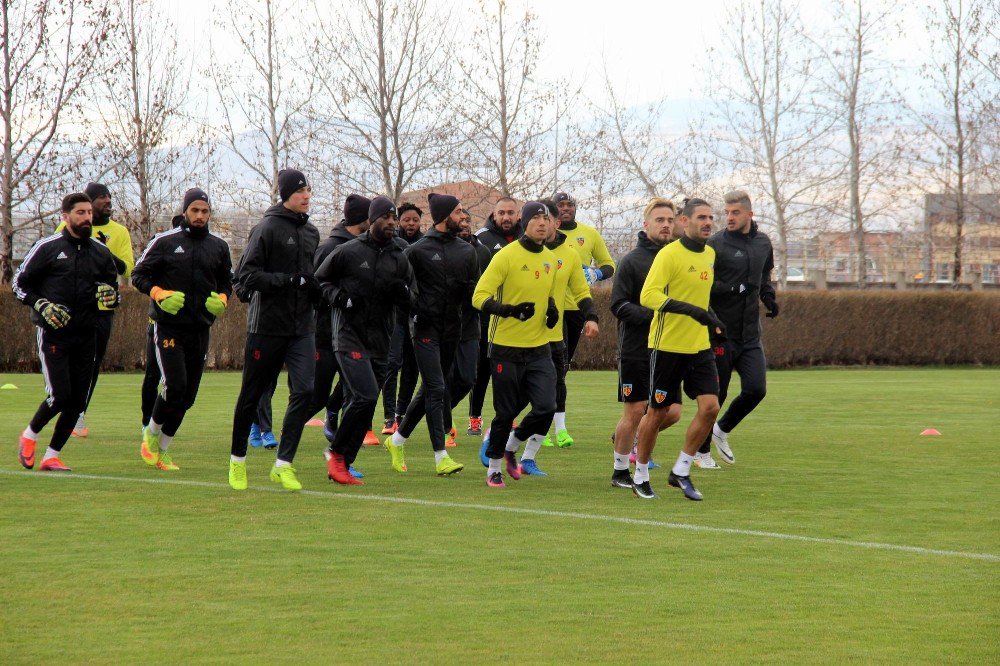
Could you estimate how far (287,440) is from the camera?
905cm

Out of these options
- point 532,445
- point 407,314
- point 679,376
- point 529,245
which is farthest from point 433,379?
point 679,376

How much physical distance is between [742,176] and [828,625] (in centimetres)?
4078

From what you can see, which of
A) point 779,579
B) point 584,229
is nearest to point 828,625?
point 779,579

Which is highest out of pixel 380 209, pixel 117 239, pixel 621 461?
pixel 380 209

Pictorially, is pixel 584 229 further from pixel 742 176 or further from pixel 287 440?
pixel 742 176

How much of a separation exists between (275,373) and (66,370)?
175 centimetres

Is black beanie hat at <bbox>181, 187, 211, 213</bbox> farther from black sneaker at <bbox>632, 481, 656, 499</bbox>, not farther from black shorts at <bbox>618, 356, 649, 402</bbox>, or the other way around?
black sneaker at <bbox>632, 481, 656, 499</bbox>

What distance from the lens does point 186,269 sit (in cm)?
981

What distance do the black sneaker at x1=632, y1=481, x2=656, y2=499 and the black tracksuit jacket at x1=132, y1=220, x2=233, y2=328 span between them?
11.3 feet

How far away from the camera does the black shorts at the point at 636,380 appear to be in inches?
374

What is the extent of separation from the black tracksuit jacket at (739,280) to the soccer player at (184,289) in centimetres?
398

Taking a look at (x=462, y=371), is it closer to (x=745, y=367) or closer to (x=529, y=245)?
(x=529, y=245)

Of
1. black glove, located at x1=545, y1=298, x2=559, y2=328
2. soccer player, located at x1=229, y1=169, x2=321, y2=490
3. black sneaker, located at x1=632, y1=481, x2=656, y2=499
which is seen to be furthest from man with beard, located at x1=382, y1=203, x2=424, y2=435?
black sneaker, located at x1=632, y1=481, x2=656, y2=499

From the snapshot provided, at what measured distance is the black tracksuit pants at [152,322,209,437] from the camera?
9852 millimetres
